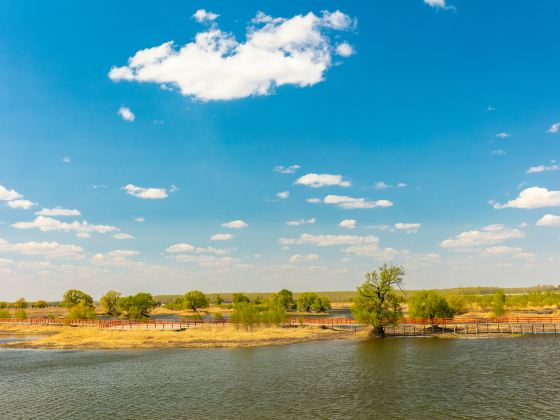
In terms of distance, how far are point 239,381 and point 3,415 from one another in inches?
862

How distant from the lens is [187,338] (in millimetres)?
83312

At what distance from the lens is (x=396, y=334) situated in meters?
81.7

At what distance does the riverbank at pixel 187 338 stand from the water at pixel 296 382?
6.82 meters

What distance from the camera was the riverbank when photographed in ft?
252

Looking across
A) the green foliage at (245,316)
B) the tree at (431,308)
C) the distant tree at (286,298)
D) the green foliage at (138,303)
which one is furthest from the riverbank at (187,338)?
the distant tree at (286,298)

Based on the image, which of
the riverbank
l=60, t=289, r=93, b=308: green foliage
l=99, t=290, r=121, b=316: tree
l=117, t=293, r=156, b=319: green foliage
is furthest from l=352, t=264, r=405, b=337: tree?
l=60, t=289, r=93, b=308: green foliage

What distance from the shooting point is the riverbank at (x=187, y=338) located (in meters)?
76.9

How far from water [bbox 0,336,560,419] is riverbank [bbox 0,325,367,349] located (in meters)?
6.82

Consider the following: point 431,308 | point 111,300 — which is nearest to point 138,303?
point 111,300

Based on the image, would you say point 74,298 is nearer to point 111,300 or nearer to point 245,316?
point 111,300

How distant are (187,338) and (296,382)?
139 ft

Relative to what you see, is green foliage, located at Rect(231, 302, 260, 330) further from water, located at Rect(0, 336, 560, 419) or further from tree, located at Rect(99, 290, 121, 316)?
tree, located at Rect(99, 290, 121, 316)

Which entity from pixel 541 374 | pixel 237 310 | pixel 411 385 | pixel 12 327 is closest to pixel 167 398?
pixel 411 385

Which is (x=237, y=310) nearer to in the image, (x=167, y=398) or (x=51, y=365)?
(x=51, y=365)
